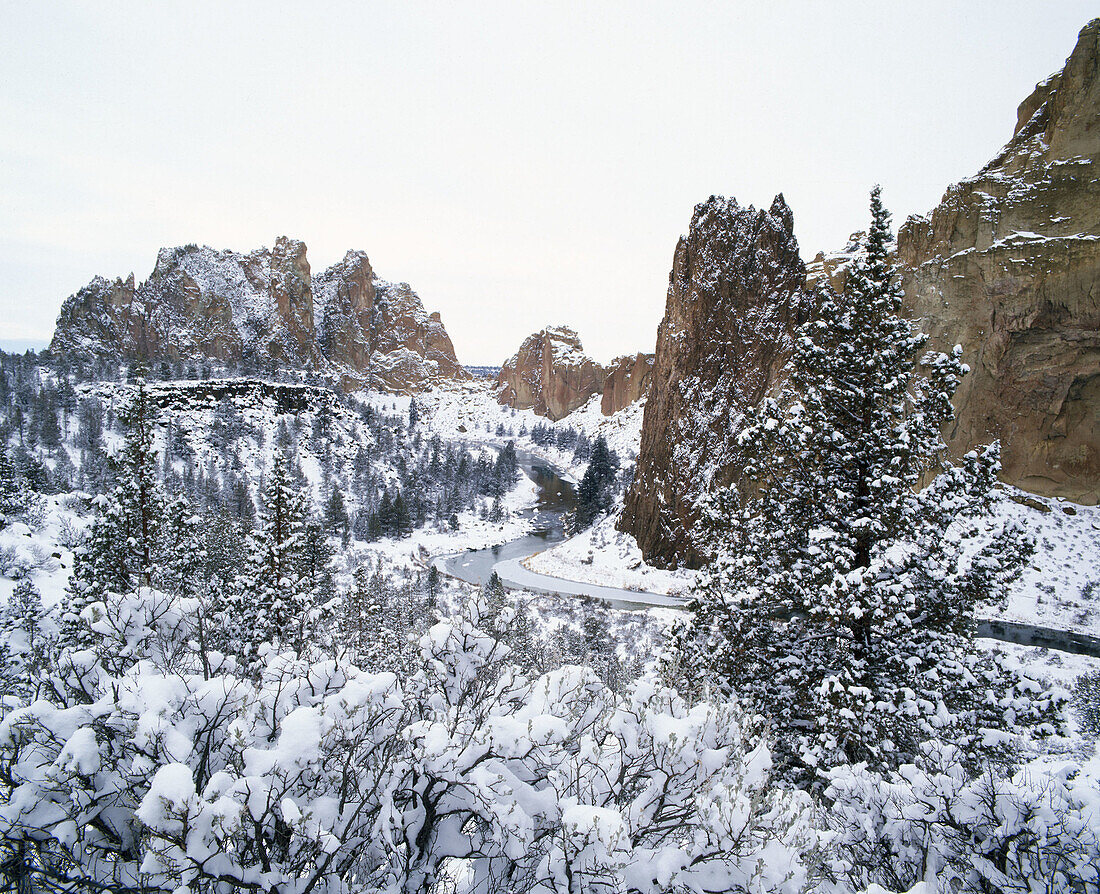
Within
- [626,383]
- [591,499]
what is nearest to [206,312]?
[626,383]

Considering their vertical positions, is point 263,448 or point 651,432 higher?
point 651,432

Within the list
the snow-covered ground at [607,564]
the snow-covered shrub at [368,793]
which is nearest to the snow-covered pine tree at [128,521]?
the snow-covered shrub at [368,793]

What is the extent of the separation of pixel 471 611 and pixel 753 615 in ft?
16.1

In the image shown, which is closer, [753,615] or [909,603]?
[909,603]

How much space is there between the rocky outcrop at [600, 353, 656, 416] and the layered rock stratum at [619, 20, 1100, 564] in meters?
89.1

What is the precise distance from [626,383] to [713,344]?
10123 centimetres

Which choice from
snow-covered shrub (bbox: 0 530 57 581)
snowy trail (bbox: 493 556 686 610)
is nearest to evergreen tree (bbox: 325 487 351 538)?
snowy trail (bbox: 493 556 686 610)

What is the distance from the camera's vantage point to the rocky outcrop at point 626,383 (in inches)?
5384

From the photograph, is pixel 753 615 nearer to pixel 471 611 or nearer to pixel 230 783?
pixel 471 611

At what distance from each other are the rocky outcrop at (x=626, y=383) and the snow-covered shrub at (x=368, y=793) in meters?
133

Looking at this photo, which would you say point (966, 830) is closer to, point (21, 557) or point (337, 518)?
point (21, 557)

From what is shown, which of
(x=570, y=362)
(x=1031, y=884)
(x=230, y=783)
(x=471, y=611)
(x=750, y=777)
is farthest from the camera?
(x=570, y=362)

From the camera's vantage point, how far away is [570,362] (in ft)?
630

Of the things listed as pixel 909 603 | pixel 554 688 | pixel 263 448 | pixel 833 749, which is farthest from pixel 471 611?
pixel 263 448
